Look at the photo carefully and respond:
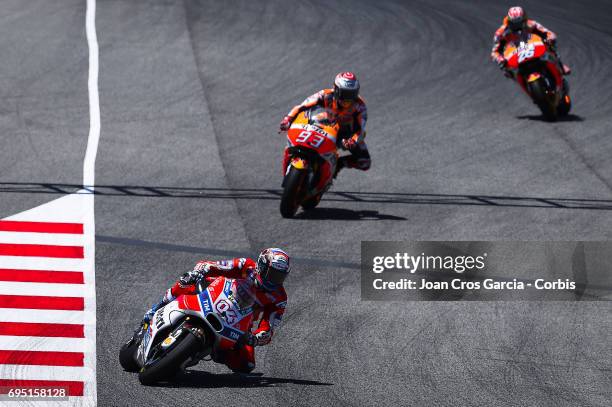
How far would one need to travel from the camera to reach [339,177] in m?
17.9

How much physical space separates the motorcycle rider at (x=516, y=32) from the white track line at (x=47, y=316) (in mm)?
11161

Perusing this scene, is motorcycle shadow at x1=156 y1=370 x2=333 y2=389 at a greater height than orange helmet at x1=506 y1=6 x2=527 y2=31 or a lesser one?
lesser

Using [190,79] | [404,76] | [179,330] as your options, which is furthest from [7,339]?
[404,76]

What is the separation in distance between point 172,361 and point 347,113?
7.00 metres

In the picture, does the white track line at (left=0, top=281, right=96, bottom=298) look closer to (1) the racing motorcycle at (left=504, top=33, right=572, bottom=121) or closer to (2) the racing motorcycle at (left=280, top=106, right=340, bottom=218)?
(2) the racing motorcycle at (left=280, top=106, right=340, bottom=218)

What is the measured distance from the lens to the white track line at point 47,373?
9.90 metres

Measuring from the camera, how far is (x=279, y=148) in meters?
19.1

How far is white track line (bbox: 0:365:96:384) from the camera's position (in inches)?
390

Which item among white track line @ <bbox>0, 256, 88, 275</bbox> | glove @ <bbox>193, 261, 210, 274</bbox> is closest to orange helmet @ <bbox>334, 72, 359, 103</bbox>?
white track line @ <bbox>0, 256, 88, 275</bbox>

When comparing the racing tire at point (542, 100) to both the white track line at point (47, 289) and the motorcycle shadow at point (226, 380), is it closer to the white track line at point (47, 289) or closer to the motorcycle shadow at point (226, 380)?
the white track line at point (47, 289)

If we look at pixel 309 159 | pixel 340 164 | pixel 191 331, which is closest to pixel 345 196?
pixel 340 164

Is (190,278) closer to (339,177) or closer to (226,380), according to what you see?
(226,380)

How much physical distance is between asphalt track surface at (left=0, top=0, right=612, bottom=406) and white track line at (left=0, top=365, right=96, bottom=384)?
0.16 metres

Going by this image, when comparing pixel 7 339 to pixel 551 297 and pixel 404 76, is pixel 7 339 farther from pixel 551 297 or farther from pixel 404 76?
pixel 404 76
